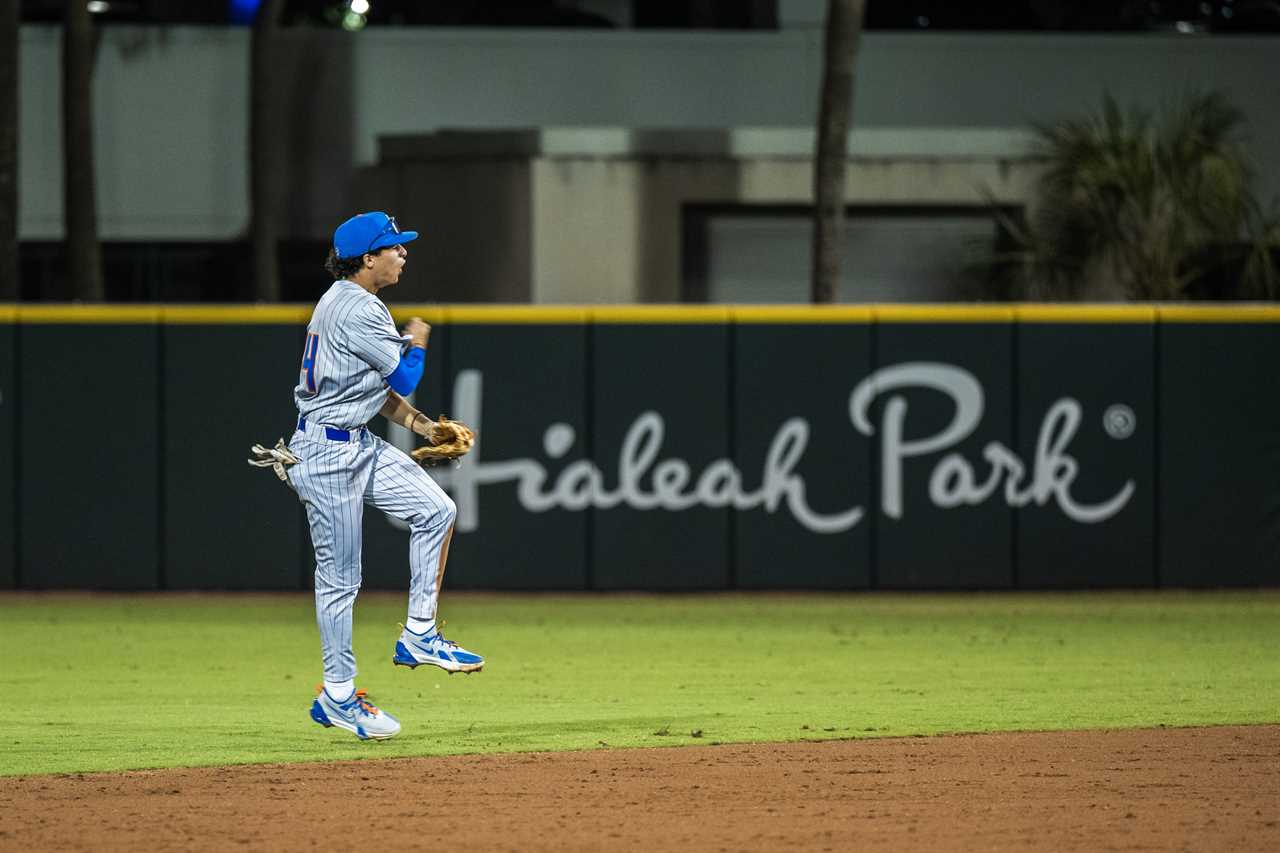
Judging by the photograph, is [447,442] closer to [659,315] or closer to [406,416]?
[406,416]

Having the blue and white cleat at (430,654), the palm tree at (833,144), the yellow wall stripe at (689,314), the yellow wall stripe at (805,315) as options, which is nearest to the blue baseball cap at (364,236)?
the blue and white cleat at (430,654)

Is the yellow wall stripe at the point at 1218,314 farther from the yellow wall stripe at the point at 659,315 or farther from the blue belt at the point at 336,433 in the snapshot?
the blue belt at the point at 336,433

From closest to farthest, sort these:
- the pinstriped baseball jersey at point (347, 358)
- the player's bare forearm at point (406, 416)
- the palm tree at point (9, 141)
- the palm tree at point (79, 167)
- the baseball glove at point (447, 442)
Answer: the pinstriped baseball jersey at point (347, 358), the player's bare forearm at point (406, 416), the baseball glove at point (447, 442), the palm tree at point (9, 141), the palm tree at point (79, 167)

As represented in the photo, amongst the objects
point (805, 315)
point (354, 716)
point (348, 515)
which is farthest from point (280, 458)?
point (805, 315)

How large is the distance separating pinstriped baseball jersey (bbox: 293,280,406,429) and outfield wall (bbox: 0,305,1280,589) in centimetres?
694

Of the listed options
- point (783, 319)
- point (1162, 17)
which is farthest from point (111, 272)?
point (1162, 17)

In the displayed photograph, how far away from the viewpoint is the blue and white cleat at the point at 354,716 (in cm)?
816

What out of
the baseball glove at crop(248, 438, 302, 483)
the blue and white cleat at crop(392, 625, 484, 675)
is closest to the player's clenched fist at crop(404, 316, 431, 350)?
the baseball glove at crop(248, 438, 302, 483)

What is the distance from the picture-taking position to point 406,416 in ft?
26.8

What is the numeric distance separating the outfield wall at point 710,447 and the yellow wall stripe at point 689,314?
0.07 feet

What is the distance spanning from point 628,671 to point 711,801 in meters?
3.95

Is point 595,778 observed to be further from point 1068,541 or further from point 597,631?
point 1068,541

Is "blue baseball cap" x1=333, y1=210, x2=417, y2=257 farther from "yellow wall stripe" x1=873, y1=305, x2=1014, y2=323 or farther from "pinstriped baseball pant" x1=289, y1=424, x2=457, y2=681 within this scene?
"yellow wall stripe" x1=873, y1=305, x2=1014, y2=323

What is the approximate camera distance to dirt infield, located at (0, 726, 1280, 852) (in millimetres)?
6543
